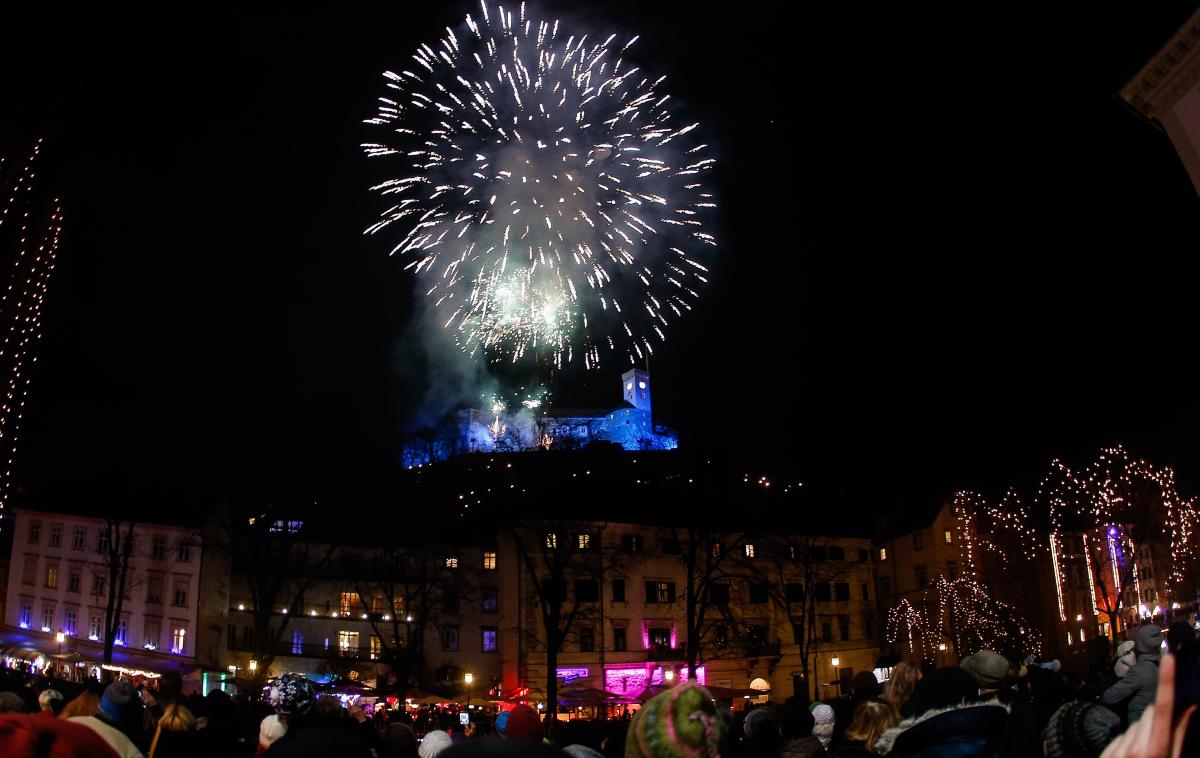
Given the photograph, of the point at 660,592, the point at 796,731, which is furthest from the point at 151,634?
the point at 796,731

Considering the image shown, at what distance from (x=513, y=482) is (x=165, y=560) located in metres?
23.0

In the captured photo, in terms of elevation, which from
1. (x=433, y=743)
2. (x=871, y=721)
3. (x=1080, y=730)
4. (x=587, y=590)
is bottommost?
(x=433, y=743)

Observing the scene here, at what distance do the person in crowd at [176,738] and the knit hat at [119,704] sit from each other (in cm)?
55

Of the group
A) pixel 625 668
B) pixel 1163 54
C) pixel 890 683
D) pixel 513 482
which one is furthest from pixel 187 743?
pixel 513 482

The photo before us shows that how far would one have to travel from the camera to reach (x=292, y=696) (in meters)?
5.18

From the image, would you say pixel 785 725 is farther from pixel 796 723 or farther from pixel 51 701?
pixel 51 701

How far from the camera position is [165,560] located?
51562mm

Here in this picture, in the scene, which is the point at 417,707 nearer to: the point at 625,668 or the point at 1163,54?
the point at 625,668

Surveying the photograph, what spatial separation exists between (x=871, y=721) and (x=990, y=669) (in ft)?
5.10

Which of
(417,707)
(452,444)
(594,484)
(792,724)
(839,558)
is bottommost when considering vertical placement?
(417,707)

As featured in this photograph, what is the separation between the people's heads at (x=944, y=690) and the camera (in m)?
5.40

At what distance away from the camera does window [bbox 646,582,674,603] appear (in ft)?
171

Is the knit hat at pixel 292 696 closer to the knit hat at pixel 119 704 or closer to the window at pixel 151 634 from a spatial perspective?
the knit hat at pixel 119 704

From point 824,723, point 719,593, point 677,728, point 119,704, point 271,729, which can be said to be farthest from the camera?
point 719,593
